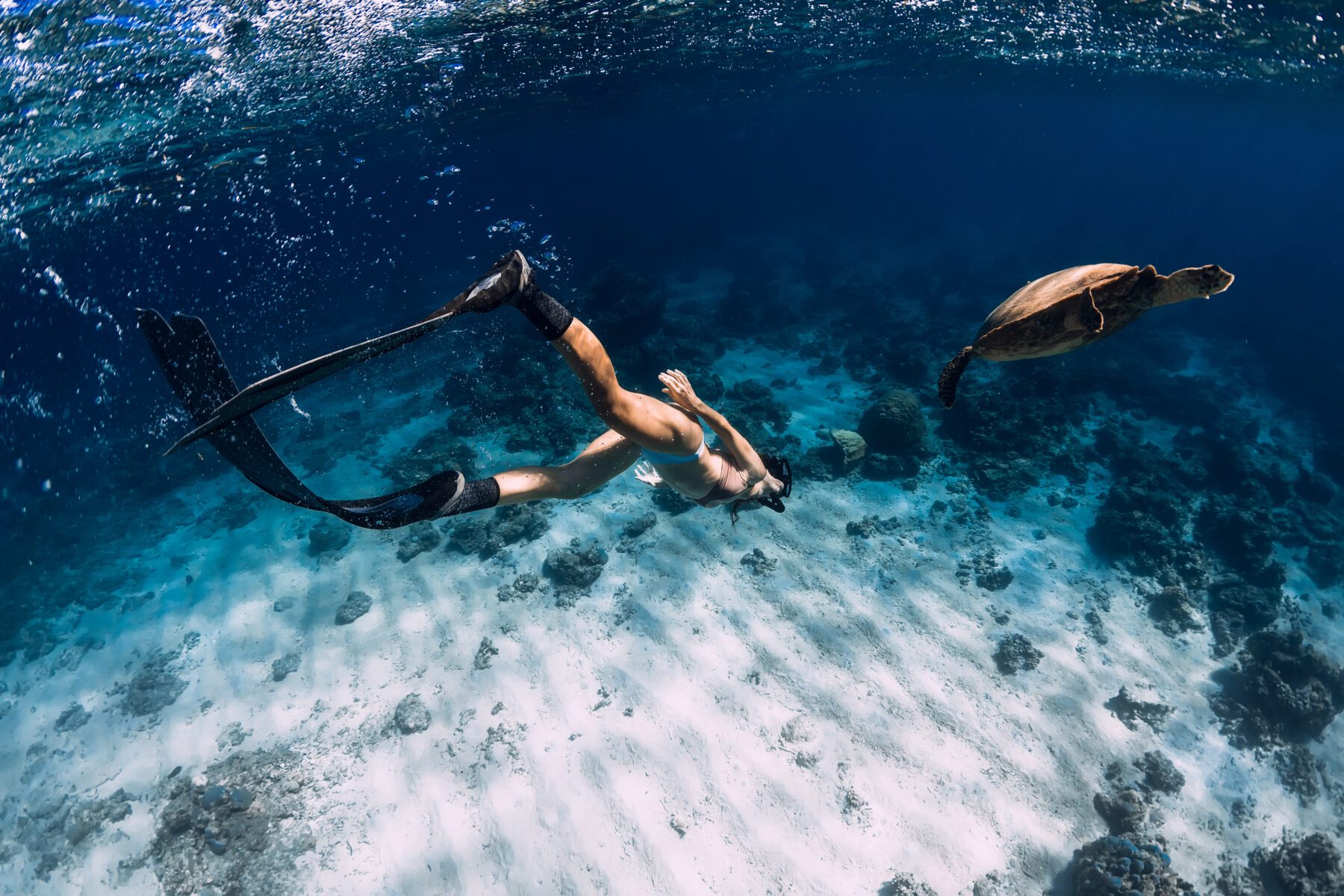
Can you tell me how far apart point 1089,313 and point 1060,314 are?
0.33ft

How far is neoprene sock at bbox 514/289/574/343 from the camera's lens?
11.1 feet

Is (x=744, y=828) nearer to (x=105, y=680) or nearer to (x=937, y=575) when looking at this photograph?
(x=937, y=575)

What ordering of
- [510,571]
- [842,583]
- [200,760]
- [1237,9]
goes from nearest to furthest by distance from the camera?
[200,760] < [842,583] < [510,571] < [1237,9]

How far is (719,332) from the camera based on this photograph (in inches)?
810

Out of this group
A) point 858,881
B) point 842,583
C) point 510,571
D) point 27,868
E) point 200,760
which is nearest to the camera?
point 858,881

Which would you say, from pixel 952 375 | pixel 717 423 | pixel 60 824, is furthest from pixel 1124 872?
pixel 60 824

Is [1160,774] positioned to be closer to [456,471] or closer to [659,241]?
[456,471]

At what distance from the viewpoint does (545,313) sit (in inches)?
133

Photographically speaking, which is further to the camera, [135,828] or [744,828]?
[135,828]

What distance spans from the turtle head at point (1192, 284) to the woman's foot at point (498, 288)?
3.08 meters

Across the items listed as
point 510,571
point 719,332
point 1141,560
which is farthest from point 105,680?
point 1141,560

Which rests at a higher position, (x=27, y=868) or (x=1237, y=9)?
(x=1237, y=9)

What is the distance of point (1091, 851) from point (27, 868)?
15.0 m

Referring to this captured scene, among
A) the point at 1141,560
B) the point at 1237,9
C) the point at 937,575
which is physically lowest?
the point at 1141,560
